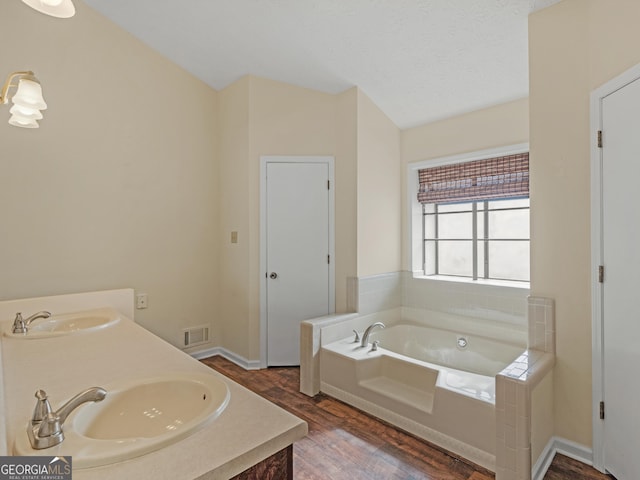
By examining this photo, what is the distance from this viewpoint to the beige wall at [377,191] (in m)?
3.12

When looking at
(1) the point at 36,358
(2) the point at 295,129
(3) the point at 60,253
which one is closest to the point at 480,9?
(2) the point at 295,129

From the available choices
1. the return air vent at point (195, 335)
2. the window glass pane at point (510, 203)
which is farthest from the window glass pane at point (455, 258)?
the return air vent at point (195, 335)

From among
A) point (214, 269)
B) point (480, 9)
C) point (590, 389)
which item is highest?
point (480, 9)

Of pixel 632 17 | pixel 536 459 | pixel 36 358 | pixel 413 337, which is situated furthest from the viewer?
pixel 413 337

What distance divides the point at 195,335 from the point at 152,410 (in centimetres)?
242

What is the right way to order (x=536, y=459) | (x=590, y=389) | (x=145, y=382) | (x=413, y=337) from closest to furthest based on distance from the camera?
(x=145, y=382) → (x=536, y=459) → (x=590, y=389) → (x=413, y=337)

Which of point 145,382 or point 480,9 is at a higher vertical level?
point 480,9

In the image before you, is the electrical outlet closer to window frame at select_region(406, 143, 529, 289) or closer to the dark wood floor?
the dark wood floor

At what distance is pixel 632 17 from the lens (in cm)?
164

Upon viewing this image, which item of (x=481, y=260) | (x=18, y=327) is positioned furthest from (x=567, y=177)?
(x=18, y=327)

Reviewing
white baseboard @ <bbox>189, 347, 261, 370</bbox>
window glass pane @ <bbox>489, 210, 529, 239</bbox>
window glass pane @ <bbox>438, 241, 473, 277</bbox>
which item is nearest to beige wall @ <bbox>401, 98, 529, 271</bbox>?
window glass pane @ <bbox>438, 241, 473, 277</bbox>

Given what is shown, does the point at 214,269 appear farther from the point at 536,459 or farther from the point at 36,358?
the point at 536,459

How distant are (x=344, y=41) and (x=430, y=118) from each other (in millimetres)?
1176

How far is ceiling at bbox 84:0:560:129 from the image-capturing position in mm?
2230
